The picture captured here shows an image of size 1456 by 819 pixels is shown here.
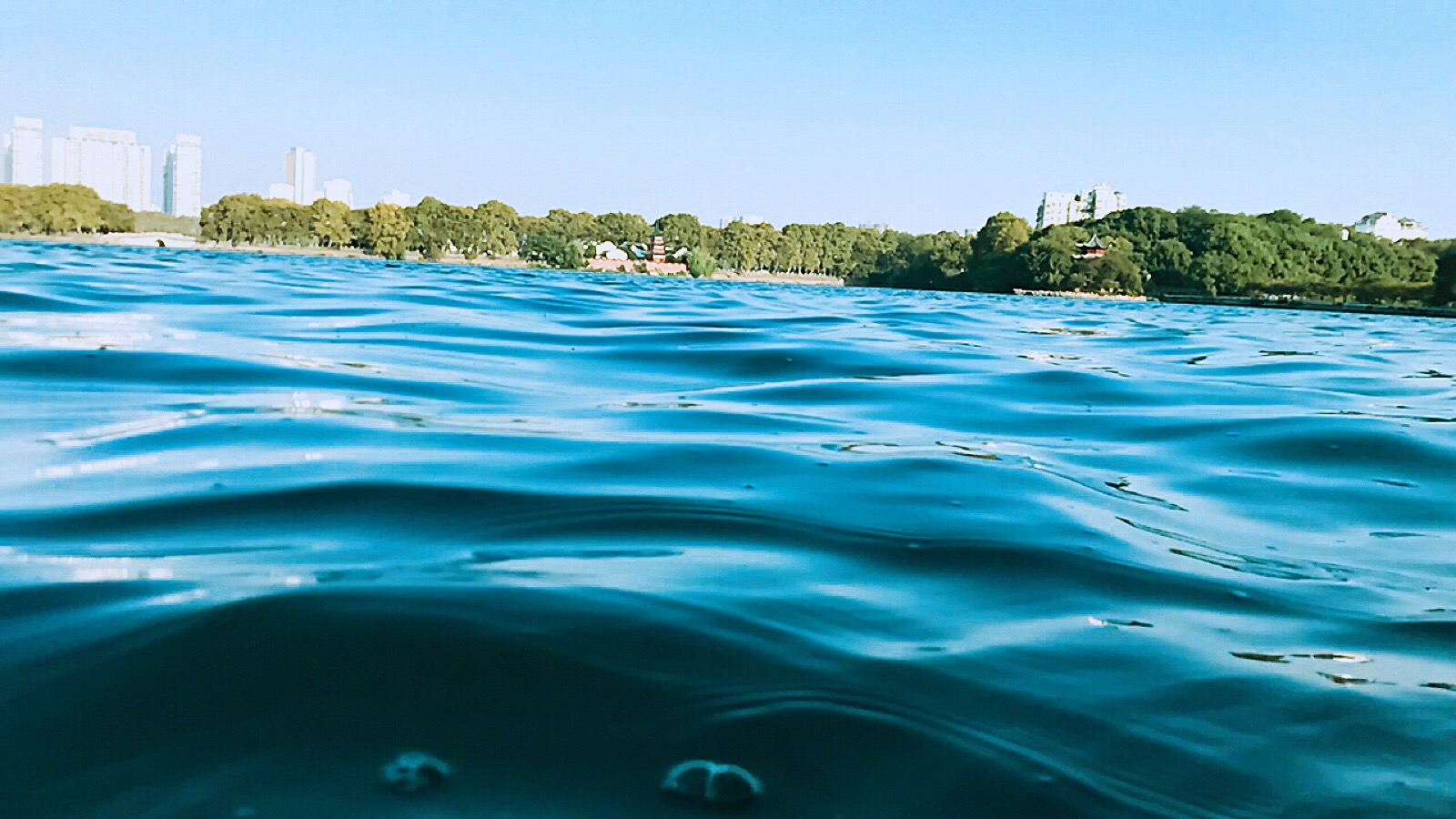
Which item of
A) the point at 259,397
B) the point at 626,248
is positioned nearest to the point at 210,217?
the point at 626,248

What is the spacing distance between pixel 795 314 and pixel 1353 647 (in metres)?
12.3

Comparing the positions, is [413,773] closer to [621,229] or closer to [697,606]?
[697,606]

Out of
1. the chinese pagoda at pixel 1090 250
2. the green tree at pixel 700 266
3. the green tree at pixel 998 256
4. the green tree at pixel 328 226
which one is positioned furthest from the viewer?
the green tree at pixel 328 226

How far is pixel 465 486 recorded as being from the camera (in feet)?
9.65

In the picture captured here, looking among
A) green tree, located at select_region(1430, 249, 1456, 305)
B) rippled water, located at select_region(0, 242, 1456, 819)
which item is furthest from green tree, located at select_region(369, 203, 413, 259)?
rippled water, located at select_region(0, 242, 1456, 819)

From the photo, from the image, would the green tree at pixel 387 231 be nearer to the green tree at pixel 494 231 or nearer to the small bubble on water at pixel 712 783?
the green tree at pixel 494 231

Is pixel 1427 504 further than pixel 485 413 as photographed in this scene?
No

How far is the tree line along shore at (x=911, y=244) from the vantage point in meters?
91.8

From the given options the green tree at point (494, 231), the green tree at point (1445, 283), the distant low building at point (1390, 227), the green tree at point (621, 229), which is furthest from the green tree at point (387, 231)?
the distant low building at point (1390, 227)

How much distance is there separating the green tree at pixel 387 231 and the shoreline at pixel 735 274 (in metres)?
1.17

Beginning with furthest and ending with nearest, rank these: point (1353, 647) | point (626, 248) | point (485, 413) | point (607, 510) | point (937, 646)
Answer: point (626, 248) → point (485, 413) → point (607, 510) → point (1353, 647) → point (937, 646)

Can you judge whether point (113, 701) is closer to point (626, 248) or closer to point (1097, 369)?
point (1097, 369)

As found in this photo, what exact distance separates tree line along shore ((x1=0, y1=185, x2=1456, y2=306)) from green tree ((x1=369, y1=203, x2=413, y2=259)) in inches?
5.4

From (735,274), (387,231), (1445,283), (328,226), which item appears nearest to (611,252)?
(735,274)
